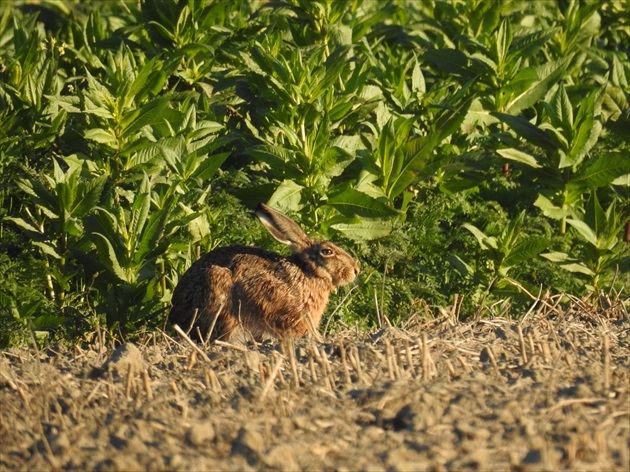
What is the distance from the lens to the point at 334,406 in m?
4.57

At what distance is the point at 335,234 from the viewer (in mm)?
8344

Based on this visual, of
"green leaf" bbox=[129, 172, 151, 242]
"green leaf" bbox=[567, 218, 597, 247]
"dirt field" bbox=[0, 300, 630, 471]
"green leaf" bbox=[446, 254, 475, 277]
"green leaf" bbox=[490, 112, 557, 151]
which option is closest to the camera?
"dirt field" bbox=[0, 300, 630, 471]

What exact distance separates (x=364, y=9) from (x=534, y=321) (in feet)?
18.3

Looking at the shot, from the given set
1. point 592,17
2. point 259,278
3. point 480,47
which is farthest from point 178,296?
point 592,17

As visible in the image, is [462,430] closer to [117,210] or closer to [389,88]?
[117,210]

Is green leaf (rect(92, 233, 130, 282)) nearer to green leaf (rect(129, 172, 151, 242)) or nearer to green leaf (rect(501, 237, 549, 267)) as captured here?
green leaf (rect(129, 172, 151, 242))

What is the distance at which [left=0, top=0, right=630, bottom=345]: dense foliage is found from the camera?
304 inches

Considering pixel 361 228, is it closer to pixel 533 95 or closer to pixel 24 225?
pixel 533 95

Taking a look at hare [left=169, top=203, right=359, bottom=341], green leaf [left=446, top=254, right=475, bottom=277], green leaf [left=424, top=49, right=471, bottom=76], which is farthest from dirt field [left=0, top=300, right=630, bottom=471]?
green leaf [left=424, top=49, right=471, bottom=76]

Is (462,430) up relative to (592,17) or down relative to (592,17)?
down

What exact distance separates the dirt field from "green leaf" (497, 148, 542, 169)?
2.87 m

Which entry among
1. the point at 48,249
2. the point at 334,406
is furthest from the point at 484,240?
the point at 334,406

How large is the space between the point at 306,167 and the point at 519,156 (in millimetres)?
1786

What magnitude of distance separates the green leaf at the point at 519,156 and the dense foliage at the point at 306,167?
0.07ft
